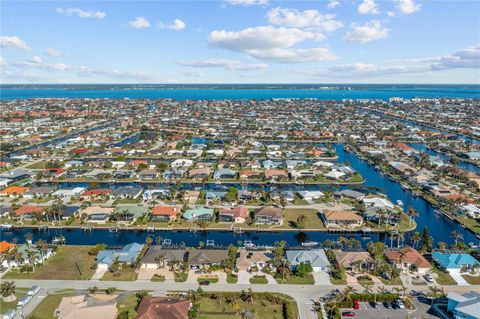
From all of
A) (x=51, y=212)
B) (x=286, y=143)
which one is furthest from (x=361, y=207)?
(x=286, y=143)

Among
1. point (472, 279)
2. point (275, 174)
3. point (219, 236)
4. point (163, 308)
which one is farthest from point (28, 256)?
point (472, 279)

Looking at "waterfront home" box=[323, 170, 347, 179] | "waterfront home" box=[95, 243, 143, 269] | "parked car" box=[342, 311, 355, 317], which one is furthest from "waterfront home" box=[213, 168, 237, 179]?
"parked car" box=[342, 311, 355, 317]

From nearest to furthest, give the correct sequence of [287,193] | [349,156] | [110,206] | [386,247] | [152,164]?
[386,247] < [110,206] < [287,193] < [152,164] < [349,156]

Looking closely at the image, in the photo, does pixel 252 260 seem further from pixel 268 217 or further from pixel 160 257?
pixel 268 217

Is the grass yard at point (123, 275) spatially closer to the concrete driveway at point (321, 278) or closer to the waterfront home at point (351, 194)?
the concrete driveway at point (321, 278)

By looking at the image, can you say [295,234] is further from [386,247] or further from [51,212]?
[51,212]

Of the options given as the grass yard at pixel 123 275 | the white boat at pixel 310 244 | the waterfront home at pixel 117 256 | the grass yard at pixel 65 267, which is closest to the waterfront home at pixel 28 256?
the grass yard at pixel 65 267
